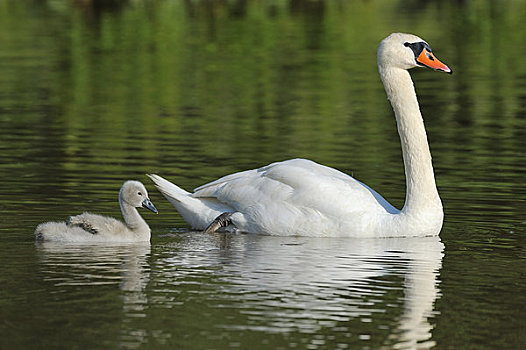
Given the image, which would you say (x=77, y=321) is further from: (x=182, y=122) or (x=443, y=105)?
(x=443, y=105)

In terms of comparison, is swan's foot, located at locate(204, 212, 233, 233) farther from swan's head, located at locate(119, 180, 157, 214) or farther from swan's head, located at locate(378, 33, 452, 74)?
swan's head, located at locate(378, 33, 452, 74)

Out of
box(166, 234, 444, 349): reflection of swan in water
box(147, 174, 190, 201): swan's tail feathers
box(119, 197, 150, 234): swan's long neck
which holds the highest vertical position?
box(147, 174, 190, 201): swan's tail feathers

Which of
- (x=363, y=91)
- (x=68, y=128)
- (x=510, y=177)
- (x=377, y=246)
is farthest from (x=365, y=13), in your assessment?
(x=377, y=246)

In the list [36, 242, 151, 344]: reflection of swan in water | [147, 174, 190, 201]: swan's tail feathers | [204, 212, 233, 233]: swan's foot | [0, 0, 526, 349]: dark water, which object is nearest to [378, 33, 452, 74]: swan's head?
[0, 0, 526, 349]: dark water

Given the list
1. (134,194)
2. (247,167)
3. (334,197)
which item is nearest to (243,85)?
(247,167)

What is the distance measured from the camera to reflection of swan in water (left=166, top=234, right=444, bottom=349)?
7.89 m

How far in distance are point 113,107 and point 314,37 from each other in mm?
15214

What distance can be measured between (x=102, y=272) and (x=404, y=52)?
154 inches

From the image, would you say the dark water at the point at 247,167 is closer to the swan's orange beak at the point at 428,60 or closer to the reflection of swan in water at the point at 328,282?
the reflection of swan in water at the point at 328,282

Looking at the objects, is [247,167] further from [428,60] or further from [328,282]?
[328,282]

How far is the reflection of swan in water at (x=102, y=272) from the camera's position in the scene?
8281mm

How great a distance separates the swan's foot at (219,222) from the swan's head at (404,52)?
2.11m

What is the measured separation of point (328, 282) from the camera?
9172 millimetres

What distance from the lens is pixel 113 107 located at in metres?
22.0
